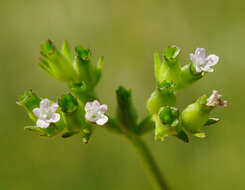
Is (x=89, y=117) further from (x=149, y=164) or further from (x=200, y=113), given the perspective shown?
(x=149, y=164)

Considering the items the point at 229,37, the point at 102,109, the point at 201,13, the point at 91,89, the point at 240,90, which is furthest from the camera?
the point at 201,13

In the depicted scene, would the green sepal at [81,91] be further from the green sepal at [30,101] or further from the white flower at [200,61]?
the white flower at [200,61]

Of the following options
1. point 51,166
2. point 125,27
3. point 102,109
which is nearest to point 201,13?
point 125,27

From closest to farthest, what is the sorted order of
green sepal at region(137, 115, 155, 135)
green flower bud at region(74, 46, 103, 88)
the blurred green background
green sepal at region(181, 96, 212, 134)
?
1. green sepal at region(181, 96, 212, 134)
2. green flower bud at region(74, 46, 103, 88)
3. green sepal at region(137, 115, 155, 135)
4. the blurred green background

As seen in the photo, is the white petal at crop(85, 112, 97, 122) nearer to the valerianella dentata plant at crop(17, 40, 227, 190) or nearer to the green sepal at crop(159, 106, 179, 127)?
the valerianella dentata plant at crop(17, 40, 227, 190)

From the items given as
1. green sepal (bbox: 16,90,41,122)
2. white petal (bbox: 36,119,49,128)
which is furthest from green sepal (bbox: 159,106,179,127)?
green sepal (bbox: 16,90,41,122)

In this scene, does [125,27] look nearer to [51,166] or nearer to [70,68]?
[51,166]
